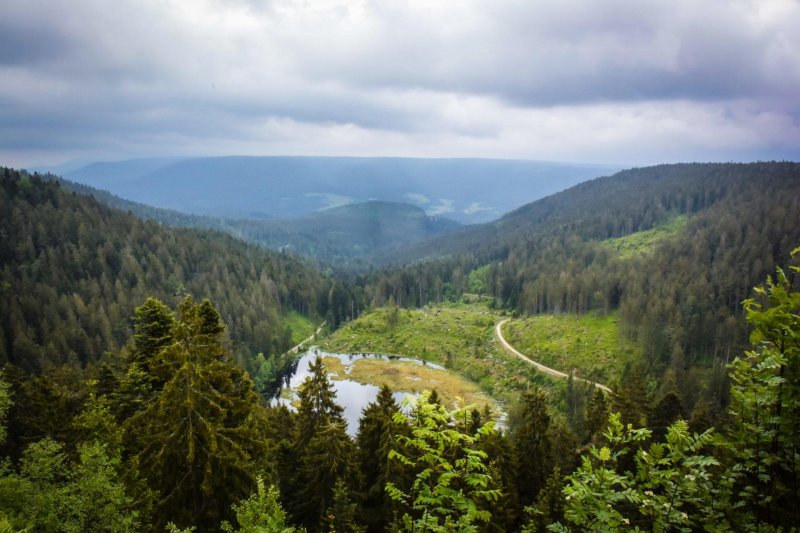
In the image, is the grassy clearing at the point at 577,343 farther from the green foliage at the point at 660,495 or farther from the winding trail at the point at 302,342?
the green foliage at the point at 660,495

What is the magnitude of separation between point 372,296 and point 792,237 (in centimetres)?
14228

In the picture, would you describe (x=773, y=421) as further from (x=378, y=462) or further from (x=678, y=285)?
(x=678, y=285)

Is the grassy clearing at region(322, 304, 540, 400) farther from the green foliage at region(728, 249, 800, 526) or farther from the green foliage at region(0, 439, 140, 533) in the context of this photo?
the green foliage at region(728, 249, 800, 526)

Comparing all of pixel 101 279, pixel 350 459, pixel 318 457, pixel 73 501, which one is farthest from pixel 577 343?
pixel 101 279

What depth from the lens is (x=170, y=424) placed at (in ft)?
60.6

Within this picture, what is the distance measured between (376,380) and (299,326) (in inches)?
2500

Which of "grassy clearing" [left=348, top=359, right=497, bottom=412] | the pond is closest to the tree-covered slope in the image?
the pond

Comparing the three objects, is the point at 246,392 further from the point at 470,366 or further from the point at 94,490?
the point at 470,366

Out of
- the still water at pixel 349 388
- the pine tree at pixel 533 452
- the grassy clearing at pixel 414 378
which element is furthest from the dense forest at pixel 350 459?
the grassy clearing at pixel 414 378

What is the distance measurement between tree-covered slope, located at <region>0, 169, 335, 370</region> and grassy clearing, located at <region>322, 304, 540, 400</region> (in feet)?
81.6

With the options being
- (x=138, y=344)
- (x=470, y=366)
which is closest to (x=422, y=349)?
(x=470, y=366)

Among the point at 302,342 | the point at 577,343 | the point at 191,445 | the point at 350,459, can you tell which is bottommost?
the point at 302,342

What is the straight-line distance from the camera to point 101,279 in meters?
131

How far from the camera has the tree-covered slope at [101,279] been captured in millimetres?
99438
